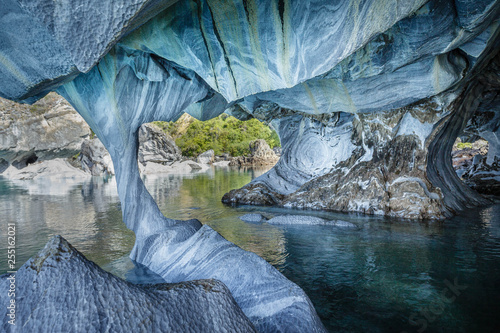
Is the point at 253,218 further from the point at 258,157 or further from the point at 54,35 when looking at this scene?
the point at 258,157

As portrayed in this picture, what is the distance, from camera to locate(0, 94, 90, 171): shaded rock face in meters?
17.7

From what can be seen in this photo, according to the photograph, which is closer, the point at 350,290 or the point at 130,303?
the point at 130,303

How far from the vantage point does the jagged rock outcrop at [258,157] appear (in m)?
34.9

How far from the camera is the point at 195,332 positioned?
169 cm

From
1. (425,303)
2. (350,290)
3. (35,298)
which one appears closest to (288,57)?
(350,290)

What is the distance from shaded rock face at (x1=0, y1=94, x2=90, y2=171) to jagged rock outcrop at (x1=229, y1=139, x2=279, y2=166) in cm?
1811

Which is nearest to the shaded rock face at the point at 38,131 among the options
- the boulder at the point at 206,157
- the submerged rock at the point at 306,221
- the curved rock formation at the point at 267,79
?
the boulder at the point at 206,157

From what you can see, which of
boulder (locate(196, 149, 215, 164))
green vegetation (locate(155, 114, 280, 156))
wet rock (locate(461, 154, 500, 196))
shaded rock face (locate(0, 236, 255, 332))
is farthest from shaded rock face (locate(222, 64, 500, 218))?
green vegetation (locate(155, 114, 280, 156))

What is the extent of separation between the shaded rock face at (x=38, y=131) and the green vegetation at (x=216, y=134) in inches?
746

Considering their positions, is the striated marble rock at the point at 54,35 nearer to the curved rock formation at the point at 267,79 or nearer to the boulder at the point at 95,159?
the curved rock formation at the point at 267,79

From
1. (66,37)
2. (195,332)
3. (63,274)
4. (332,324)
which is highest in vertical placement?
(66,37)

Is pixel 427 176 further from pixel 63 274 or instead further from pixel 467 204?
pixel 63 274

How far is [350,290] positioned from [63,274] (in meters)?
2.79

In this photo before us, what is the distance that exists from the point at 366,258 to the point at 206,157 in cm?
3351
